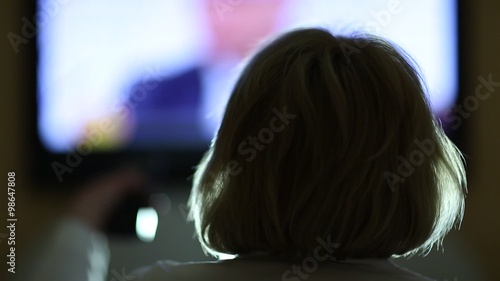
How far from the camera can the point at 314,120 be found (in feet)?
2.85

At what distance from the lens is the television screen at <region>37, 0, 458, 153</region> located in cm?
171

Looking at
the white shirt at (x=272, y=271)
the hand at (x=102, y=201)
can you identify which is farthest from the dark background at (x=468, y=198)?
the white shirt at (x=272, y=271)

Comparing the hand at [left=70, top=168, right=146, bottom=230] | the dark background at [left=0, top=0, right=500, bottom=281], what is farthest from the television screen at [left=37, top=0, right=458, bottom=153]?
the hand at [left=70, top=168, right=146, bottom=230]

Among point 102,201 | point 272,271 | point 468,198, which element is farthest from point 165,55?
point 272,271

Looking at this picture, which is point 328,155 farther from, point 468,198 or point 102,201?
point 468,198

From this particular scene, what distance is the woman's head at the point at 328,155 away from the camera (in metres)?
0.87

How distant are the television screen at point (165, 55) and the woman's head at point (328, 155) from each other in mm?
800

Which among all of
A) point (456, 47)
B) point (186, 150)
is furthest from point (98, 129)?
point (456, 47)

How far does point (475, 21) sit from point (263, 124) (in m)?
1.07

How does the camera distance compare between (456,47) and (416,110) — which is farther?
(456,47)

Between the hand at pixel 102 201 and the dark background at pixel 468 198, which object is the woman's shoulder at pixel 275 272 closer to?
the hand at pixel 102 201

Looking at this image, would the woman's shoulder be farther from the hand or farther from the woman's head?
the hand

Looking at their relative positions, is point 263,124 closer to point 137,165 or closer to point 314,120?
point 314,120

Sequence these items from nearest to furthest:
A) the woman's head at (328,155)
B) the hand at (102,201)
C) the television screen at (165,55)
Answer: the woman's head at (328,155), the hand at (102,201), the television screen at (165,55)
